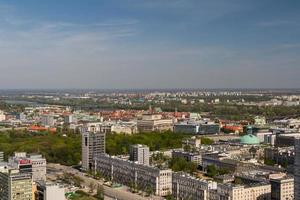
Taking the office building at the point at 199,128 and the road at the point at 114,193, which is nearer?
the road at the point at 114,193

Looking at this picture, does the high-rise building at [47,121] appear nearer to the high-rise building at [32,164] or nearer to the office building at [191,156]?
the office building at [191,156]

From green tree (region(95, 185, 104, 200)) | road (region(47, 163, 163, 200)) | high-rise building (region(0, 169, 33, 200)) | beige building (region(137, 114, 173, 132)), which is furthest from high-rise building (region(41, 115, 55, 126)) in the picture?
high-rise building (region(0, 169, 33, 200))

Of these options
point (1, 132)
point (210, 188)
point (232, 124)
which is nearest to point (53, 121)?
point (1, 132)

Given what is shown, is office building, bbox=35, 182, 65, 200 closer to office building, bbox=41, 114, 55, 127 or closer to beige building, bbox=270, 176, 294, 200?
beige building, bbox=270, 176, 294, 200

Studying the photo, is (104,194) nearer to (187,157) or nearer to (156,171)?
(156,171)

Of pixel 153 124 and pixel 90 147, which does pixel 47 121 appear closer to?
pixel 153 124

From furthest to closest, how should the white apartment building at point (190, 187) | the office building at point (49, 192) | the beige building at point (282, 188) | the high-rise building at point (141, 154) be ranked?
the high-rise building at point (141, 154), the beige building at point (282, 188), the white apartment building at point (190, 187), the office building at point (49, 192)

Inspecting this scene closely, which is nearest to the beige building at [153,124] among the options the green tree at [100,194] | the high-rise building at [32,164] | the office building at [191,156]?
the office building at [191,156]
